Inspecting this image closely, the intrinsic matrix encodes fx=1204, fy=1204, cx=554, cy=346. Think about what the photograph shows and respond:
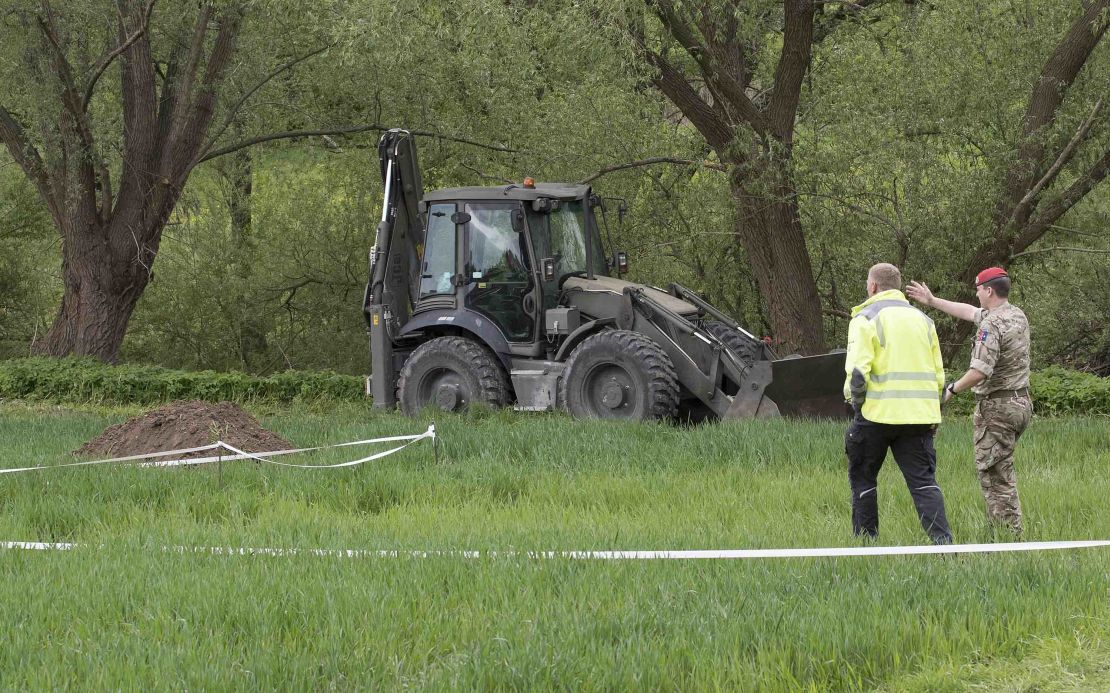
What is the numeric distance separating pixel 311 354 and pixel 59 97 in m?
9.00

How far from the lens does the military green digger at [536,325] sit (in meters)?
12.6

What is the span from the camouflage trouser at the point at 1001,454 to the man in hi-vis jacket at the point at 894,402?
1.47 ft

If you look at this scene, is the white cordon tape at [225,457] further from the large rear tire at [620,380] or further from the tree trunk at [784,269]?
the tree trunk at [784,269]

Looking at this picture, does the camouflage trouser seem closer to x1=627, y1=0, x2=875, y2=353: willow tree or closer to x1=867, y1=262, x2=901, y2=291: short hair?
x1=867, y1=262, x2=901, y2=291: short hair

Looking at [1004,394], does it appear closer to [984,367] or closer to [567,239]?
[984,367]

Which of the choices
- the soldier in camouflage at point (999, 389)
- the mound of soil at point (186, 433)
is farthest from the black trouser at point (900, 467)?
the mound of soil at point (186, 433)

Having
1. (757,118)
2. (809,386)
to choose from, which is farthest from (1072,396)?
(757,118)

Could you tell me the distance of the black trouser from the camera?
7.14 m

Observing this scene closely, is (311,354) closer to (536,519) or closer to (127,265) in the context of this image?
(127,265)

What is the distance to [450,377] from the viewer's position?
46.3 feet

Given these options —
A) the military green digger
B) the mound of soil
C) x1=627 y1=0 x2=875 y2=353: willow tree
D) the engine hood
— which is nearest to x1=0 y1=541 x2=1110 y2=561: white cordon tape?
the mound of soil

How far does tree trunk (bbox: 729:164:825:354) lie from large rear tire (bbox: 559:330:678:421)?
3.96 meters

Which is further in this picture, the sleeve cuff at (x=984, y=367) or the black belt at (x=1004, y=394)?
the black belt at (x=1004, y=394)

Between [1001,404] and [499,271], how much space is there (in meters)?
7.23
